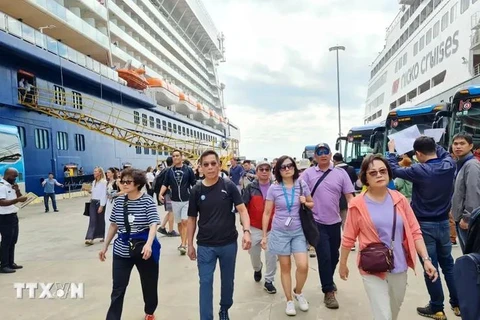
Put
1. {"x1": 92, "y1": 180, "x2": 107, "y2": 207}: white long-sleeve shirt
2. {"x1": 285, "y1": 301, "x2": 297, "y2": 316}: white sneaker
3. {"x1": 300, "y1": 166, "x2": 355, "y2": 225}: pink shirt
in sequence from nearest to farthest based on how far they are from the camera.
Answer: {"x1": 285, "y1": 301, "x2": 297, "y2": 316}: white sneaker → {"x1": 300, "y1": 166, "x2": 355, "y2": 225}: pink shirt → {"x1": 92, "y1": 180, "x2": 107, "y2": 207}: white long-sleeve shirt

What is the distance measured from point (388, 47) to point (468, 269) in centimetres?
4822

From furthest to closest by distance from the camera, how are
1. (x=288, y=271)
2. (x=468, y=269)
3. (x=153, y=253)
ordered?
1. (x=288, y=271)
2. (x=153, y=253)
3. (x=468, y=269)

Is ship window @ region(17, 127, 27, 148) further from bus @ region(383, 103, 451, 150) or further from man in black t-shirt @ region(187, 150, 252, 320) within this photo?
man in black t-shirt @ region(187, 150, 252, 320)

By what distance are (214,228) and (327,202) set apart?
1.40 meters

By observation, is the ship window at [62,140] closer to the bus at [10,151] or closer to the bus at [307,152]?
the bus at [10,151]

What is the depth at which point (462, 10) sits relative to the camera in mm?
23375

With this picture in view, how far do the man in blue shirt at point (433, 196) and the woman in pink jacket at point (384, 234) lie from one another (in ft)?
2.19

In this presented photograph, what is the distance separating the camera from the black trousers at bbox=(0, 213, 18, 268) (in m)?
5.62

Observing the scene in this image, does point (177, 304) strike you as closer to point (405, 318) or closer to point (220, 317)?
point (220, 317)

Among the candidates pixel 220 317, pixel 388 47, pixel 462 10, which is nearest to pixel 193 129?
pixel 388 47

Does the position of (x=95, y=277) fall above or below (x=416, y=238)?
below

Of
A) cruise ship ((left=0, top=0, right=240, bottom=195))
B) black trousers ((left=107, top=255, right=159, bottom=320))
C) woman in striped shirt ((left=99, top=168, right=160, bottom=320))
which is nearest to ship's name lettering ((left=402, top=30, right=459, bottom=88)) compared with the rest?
cruise ship ((left=0, top=0, right=240, bottom=195))

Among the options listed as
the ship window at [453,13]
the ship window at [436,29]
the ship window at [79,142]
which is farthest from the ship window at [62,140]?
the ship window at [436,29]

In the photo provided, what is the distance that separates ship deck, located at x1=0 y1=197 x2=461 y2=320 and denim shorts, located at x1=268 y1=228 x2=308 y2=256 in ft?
2.12
